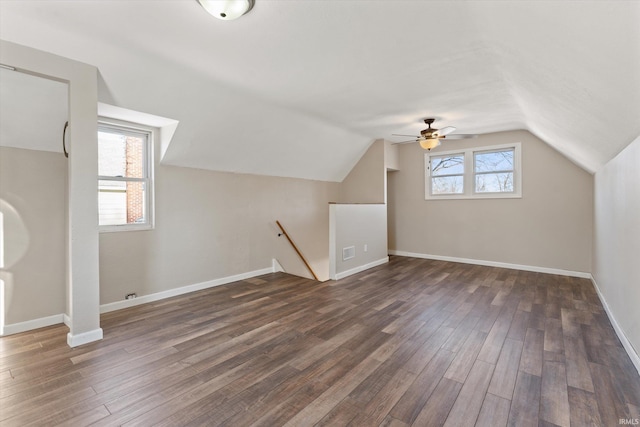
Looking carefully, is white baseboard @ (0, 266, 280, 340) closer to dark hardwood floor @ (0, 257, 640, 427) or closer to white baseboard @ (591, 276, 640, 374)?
dark hardwood floor @ (0, 257, 640, 427)

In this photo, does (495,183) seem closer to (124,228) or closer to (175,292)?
(175,292)

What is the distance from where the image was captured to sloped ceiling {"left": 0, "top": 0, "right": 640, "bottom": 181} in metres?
1.77

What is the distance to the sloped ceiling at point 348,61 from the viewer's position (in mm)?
1772

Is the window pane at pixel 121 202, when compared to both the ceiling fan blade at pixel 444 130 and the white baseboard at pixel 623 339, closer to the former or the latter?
the ceiling fan blade at pixel 444 130

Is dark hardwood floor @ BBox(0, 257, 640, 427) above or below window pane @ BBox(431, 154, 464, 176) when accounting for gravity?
below

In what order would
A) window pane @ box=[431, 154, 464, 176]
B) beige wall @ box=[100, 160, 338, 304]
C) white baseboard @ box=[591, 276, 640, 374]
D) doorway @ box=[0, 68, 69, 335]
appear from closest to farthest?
1. white baseboard @ box=[591, 276, 640, 374]
2. doorway @ box=[0, 68, 69, 335]
3. beige wall @ box=[100, 160, 338, 304]
4. window pane @ box=[431, 154, 464, 176]

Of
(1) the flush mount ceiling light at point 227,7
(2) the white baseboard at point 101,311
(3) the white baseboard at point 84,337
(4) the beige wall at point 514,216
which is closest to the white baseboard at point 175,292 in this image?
(2) the white baseboard at point 101,311

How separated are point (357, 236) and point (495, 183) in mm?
3099

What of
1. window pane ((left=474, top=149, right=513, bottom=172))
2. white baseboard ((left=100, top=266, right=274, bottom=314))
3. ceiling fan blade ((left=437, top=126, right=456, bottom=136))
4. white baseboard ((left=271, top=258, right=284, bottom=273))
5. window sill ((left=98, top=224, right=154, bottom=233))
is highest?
ceiling fan blade ((left=437, top=126, right=456, bottom=136))

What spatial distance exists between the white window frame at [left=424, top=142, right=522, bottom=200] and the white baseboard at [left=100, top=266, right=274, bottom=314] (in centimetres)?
415

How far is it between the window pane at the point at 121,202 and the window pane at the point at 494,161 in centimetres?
624

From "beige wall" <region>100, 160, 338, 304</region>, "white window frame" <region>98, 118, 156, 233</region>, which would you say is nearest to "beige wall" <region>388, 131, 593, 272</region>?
"beige wall" <region>100, 160, 338, 304</region>

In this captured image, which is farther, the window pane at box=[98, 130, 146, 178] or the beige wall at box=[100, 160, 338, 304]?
the beige wall at box=[100, 160, 338, 304]

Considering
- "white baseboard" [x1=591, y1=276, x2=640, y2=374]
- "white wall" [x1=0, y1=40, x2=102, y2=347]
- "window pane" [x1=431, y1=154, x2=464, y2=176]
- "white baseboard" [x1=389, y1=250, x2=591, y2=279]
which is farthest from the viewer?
"window pane" [x1=431, y1=154, x2=464, y2=176]
